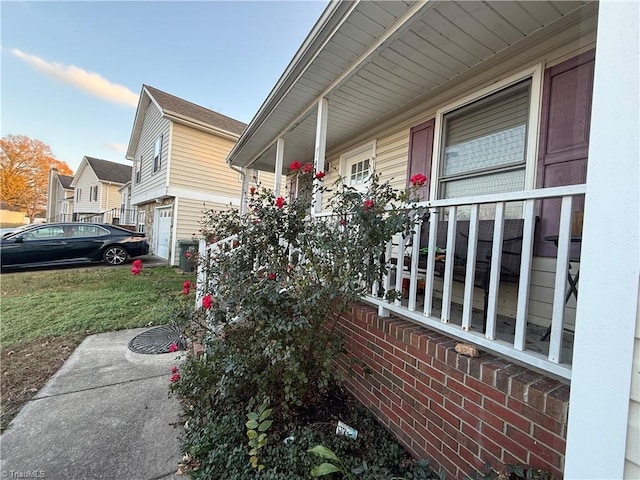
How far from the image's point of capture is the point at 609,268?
91 cm

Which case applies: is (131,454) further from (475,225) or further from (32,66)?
(32,66)

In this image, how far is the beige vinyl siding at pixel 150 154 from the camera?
10172 millimetres

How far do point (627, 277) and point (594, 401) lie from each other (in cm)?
42

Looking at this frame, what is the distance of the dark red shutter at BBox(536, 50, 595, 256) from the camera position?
7.38 feet

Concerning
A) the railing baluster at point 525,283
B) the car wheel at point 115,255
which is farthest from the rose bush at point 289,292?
the car wheel at point 115,255

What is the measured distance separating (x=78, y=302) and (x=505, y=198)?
643 cm

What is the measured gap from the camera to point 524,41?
2.59m

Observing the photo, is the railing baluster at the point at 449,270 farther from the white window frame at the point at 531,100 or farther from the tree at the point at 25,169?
the tree at the point at 25,169

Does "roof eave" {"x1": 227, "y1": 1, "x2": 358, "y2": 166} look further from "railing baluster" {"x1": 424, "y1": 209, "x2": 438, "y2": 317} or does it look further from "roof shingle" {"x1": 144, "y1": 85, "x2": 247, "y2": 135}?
"roof shingle" {"x1": 144, "y1": 85, "x2": 247, "y2": 135}

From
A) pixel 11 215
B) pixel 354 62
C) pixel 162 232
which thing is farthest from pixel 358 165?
pixel 11 215

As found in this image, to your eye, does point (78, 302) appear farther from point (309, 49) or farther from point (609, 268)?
point (609, 268)

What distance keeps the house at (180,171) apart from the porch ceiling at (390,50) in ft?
16.9

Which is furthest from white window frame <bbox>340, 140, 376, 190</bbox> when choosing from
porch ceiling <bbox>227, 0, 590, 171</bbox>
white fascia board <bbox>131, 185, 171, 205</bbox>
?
white fascia board <bbox>131, 185, 171, 205</bbox>

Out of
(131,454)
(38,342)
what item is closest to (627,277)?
(131,454)
